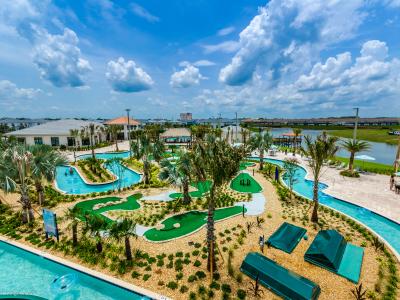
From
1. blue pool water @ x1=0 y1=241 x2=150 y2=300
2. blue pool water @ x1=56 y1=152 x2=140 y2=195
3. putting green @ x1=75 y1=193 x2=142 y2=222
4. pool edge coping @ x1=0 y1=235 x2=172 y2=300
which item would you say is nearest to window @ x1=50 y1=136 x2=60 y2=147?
blue pool water @ x1=56 y1=152 x2=140 y2=195

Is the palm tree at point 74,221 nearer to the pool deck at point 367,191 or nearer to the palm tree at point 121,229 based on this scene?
the palm tree at point 121,229

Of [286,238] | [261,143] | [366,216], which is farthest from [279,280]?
[261,143]

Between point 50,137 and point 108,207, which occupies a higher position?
point 50,137

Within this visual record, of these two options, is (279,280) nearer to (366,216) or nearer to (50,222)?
(366,216)

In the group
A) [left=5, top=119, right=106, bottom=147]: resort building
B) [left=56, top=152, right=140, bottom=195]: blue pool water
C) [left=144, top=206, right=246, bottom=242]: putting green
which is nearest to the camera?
[left=144, top=206, right=246, bottom=242]: putting green

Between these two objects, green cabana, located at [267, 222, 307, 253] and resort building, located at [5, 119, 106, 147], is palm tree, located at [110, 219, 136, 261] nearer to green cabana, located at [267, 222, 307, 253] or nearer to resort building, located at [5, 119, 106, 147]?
green cabana, located at [267, 222, 307, 253]

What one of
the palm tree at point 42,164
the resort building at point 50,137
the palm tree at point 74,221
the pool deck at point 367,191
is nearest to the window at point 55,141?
the resort building at point 50,137
